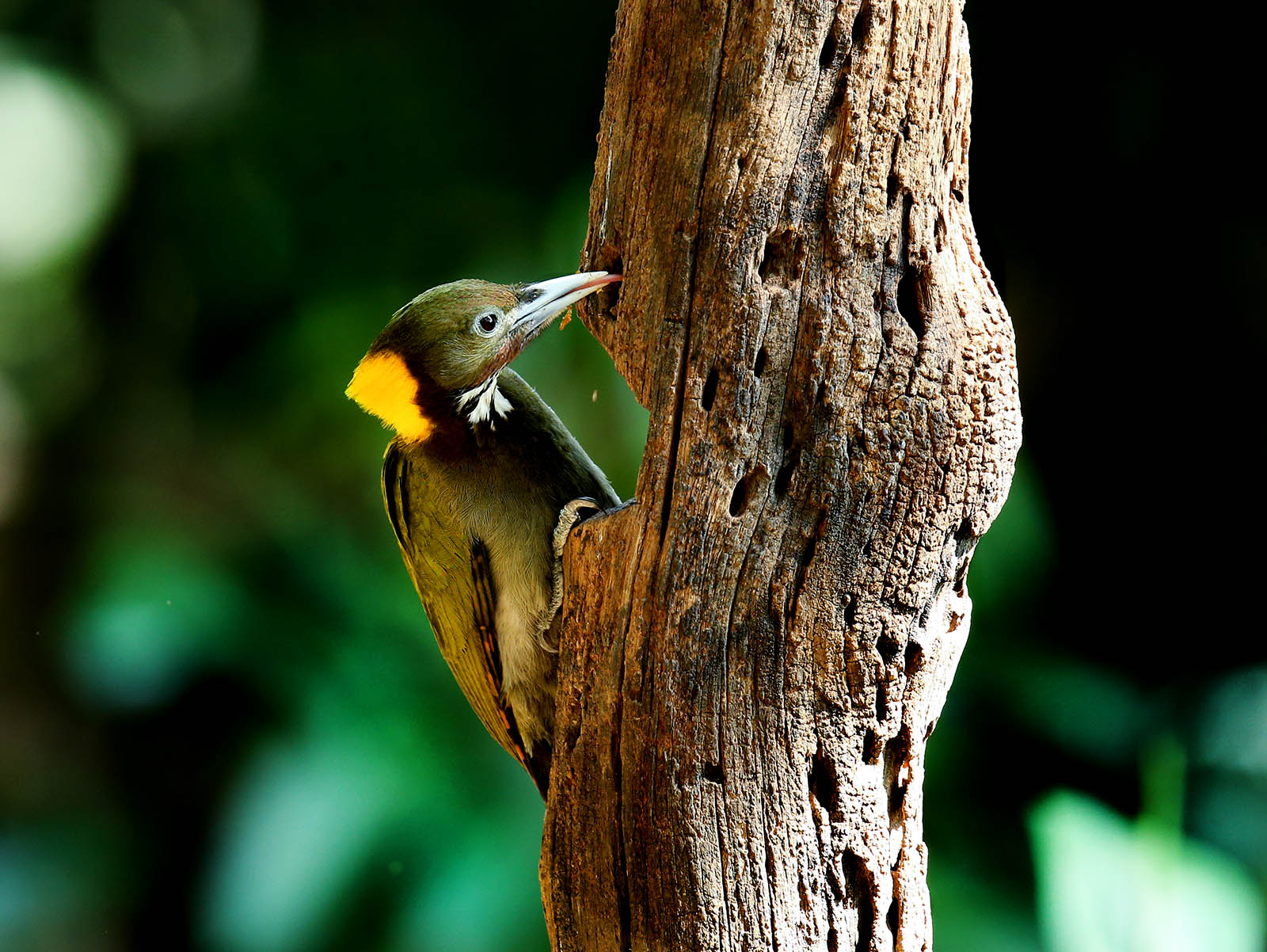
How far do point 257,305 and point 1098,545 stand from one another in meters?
3.44

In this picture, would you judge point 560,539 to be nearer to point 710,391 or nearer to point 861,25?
point 710,391

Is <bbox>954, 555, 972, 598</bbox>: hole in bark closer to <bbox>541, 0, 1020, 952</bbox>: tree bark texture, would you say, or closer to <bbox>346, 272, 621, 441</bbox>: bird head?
<bbox>541, 0, 1020, 952</bbox>: tree bark texture

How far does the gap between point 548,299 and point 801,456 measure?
722 mm

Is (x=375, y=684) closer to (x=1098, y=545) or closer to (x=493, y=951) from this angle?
(x=493, y=951)

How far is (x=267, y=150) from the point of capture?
14.1 ft

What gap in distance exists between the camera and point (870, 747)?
5.93ft

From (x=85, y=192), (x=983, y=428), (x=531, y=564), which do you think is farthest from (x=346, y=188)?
(x=983, y=428)

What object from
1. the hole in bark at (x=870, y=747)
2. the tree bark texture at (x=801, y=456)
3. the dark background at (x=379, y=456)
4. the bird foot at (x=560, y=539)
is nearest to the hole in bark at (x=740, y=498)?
the tree bark texture at (x=801, y=456)

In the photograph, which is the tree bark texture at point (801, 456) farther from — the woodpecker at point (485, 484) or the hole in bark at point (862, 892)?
the woodpecker at point (485, 484)

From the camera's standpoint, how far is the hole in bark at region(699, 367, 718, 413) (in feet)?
5.86

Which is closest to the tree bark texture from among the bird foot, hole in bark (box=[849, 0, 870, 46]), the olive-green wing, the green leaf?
hole in bark (box=[849, 0, 870, 46])

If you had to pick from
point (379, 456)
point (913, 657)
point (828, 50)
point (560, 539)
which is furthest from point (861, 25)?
point (379, 456)

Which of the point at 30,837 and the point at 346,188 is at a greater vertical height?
the point at 346,188

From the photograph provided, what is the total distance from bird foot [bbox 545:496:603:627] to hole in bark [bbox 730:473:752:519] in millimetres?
583
